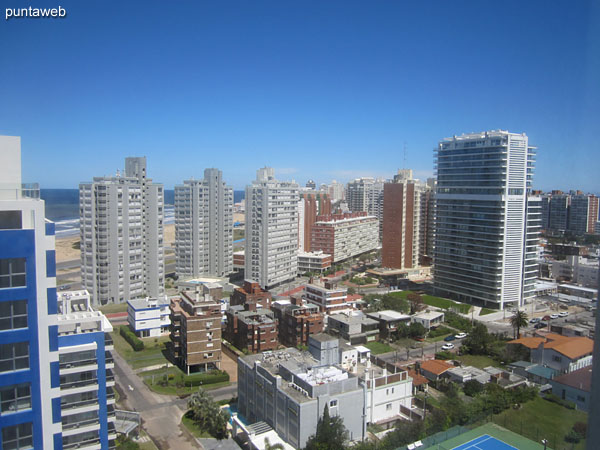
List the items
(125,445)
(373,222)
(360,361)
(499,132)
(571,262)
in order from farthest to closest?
(373,222) < (571,262) < (499,132) < (360,361) < (125,445)

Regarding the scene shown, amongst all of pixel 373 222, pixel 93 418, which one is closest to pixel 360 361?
pixel 93 418

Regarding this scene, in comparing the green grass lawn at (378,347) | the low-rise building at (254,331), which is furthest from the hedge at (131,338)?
the green grass lawn at (378,347)

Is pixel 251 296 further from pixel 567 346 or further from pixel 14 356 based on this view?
pixel 14 356

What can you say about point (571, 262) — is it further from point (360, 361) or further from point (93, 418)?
point (93, 418)

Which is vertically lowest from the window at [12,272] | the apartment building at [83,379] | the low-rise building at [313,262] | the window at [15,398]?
the low-rise building at [313,262]

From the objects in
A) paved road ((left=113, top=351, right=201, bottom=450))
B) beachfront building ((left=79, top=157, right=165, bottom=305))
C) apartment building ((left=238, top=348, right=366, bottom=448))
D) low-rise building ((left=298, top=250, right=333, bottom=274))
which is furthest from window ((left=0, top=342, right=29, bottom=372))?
low-rise building ((left=298, top=250, right=333, bottom=274))

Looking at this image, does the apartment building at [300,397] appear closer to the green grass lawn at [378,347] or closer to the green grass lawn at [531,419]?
the green grass lawn at [531,419]

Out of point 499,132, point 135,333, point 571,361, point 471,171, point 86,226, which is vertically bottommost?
point 135,333
